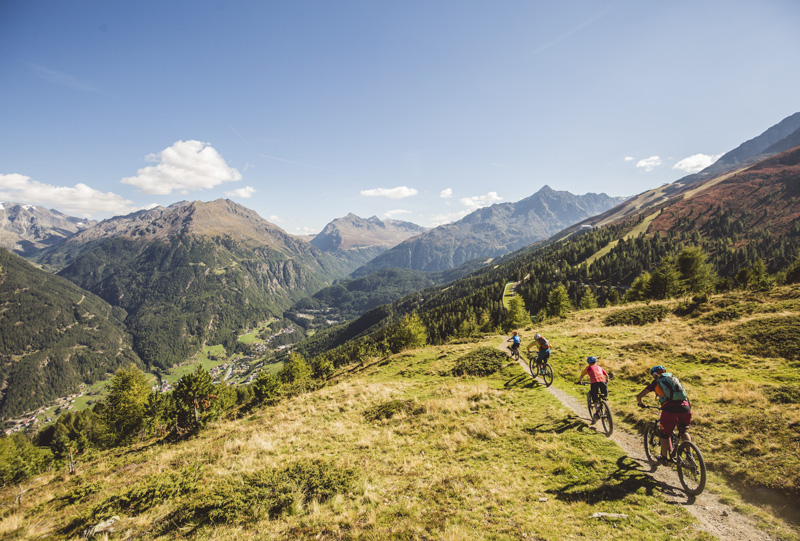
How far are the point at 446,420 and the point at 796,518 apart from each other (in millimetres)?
12125

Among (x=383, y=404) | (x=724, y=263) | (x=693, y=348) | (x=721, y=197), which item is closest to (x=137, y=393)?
(x=383, y=404)

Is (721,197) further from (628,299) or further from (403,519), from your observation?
(403,519)

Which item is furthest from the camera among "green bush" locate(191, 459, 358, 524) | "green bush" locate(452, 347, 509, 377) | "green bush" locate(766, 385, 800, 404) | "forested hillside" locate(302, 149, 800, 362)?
"forested hillside" locate(302, 149, 800, 362)

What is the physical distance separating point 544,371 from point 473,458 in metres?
11.2

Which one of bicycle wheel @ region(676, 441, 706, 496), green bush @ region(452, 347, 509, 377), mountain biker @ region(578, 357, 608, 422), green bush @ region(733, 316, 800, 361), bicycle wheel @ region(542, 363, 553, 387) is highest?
mountain biker @ region(578, 357, 608, 422)

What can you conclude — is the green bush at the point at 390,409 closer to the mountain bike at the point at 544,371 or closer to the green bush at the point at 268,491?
the green bush at the point at 268,491

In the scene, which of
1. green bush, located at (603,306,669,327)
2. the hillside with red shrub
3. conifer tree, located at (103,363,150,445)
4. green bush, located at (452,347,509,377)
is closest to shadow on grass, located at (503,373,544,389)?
green bush, located at (452,347,509,377)

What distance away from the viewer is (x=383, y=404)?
21047mm

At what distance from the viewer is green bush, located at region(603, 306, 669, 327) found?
32.9 metres

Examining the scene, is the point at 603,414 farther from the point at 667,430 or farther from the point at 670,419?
the point at 670,419

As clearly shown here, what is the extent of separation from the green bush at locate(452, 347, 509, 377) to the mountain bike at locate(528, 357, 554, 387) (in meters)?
4.15

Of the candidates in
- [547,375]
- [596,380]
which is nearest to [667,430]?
[596,380]

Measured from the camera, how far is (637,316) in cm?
3450

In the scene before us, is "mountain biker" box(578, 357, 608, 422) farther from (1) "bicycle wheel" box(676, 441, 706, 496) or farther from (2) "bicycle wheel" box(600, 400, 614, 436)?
(1) "bicycle wheel" box(676, 441, 706, 496)
